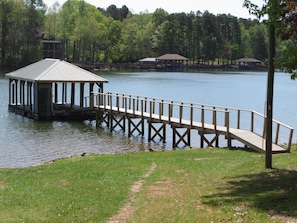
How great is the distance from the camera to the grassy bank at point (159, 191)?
30.9ft

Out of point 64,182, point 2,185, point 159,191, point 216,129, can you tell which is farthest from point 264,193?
point 216,129

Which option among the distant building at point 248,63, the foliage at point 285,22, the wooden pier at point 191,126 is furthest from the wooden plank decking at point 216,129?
the distant building at point 248,63

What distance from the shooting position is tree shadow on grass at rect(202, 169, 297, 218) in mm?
9133

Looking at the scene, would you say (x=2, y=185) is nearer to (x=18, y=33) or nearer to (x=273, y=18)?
(x=273, y=18)

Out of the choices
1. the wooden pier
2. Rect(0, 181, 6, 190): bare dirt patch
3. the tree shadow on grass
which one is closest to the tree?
the tree shadow on grass

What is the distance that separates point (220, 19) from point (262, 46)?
1857cm

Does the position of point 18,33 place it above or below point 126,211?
above

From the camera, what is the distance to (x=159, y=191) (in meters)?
11.7

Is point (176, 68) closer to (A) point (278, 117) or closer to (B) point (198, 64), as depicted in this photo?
(B) point (198, 64)

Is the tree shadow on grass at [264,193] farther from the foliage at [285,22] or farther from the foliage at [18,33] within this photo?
the foliage at [18,33]

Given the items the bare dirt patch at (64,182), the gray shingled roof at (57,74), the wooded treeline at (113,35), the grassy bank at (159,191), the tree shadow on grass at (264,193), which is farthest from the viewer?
the wooded treeline at (113,35)

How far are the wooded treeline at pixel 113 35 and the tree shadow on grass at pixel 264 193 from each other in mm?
95458

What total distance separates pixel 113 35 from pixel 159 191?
4840 inches

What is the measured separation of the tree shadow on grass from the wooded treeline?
95458mm
